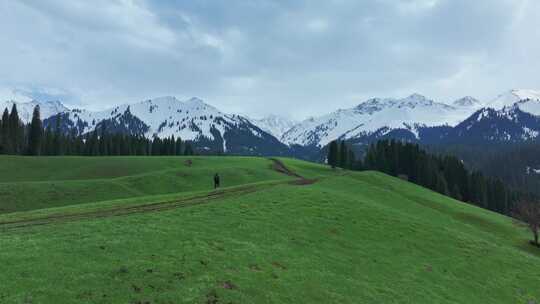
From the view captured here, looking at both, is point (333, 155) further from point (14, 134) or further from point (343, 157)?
point (14, 134)

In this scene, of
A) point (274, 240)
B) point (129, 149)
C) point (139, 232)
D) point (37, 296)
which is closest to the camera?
point (37, 296)

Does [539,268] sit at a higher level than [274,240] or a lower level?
lower

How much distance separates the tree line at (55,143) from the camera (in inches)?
4737

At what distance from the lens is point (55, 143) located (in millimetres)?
134625

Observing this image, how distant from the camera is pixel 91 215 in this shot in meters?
33.5

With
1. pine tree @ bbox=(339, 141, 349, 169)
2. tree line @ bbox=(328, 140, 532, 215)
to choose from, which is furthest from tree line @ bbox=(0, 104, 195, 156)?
tree line @ bbox=(328, 140, 532, 215)

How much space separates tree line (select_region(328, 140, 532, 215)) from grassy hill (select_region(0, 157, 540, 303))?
90649 millimetres

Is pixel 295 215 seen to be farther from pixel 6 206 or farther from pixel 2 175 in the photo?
pixel 2 175

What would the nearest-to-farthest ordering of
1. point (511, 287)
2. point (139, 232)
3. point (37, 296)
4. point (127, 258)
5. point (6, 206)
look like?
point (37, 296) → point (127, 258) → point (139, 232) → point (511, 287) → point (6, 206)

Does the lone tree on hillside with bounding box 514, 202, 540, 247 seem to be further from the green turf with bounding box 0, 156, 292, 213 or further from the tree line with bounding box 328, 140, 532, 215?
the tree line with bounding box 328, 140, 532, 215

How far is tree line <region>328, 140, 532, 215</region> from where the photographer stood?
141500mm

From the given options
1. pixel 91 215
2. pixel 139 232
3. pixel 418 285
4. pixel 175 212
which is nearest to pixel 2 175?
pixel 91 215

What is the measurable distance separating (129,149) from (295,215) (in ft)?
458

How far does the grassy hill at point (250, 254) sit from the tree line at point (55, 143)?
79.2 m
